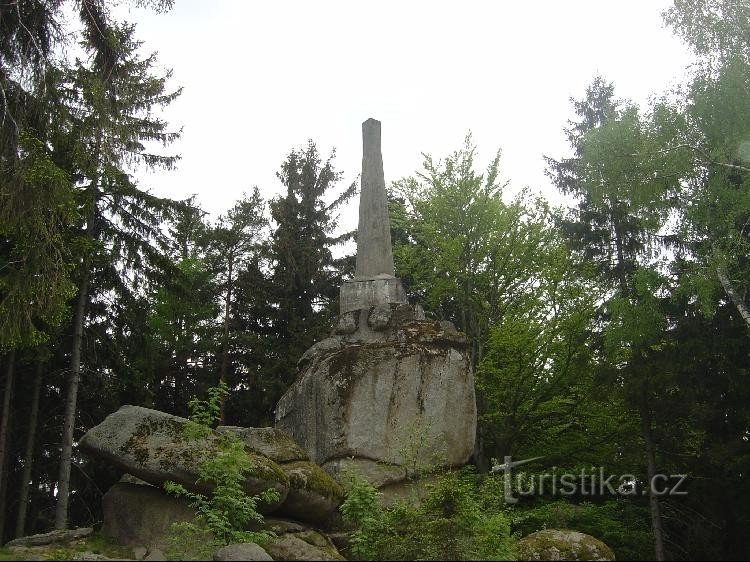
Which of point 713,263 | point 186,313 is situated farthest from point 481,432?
point 186,313

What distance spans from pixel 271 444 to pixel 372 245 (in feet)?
14.8

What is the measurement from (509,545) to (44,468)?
15081 mm

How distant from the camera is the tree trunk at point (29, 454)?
50.8 ft

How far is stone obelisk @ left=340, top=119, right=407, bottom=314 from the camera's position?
39.7 ft

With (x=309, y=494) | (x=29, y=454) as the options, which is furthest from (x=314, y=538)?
(x=29, y=454)

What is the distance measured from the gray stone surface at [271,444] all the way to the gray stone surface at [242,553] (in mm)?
2860

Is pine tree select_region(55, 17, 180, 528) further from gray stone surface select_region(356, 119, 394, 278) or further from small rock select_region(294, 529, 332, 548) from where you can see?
small rock select_region(294, 529, 332, 548)

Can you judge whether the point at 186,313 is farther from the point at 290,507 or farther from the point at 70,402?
the point at 290,507

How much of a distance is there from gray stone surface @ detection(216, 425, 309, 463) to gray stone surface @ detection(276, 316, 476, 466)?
843 millimetres

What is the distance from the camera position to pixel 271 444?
31.1 feet

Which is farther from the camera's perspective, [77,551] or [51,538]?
[51,538]

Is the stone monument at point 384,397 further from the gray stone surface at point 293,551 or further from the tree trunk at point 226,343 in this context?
the tree trunk at point 226,343

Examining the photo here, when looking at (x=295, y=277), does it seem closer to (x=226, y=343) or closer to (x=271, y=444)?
(x=226, y=343)

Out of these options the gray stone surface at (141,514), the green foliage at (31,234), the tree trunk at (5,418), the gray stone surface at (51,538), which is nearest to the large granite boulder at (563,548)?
the gray stone surface at (141,514)
